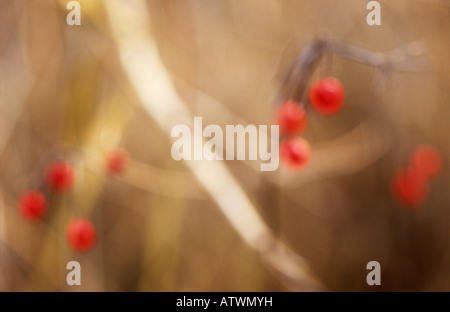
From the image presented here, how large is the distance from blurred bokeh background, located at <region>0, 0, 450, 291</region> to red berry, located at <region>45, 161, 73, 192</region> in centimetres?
4

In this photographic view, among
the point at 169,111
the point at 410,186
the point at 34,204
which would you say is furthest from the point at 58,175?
the point at 410,186

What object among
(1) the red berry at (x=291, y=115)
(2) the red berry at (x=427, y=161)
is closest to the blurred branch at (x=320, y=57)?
(1) the red berry at (x=291, y=115)

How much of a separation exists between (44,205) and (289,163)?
1.32 feet

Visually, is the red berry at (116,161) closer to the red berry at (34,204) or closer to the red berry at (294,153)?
the red berry at (34,204)

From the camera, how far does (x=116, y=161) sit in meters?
0.74

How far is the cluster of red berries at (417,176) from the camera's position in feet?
2.36

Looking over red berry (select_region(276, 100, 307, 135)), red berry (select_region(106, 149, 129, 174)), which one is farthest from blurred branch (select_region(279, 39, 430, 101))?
red berry (select_region(106, 149, 129, 174))

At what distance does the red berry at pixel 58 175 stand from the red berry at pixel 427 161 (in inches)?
22.9

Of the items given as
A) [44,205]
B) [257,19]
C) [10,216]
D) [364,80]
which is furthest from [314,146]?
[10,216]

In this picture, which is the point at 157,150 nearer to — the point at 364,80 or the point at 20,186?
the point at 20,186

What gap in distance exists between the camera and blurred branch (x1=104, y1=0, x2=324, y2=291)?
2.31 feet

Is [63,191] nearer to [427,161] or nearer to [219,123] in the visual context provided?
[219,123]

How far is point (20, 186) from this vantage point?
0.81 m

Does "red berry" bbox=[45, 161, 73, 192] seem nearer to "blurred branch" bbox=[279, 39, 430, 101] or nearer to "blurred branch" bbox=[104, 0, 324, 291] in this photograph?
"blurred branch" bbox=[104, 0, 324, 291]
